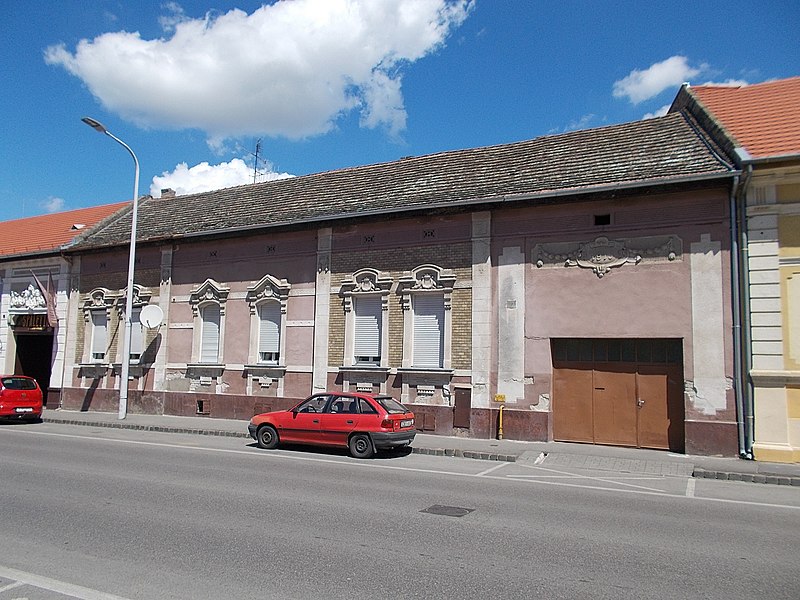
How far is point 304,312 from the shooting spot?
19.4 m

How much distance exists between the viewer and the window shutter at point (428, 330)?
17.3 m

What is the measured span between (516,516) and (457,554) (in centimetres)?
204

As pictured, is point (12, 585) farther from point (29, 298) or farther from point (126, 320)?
point (29, 298)

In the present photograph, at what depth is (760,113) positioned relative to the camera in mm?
16109

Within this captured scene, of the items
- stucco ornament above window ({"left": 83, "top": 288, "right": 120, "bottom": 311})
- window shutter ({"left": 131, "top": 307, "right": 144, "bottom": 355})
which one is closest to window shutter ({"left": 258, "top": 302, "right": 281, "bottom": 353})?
window shutter ({"left": 131, "top": 307, "right": 144, "bottom": 355})

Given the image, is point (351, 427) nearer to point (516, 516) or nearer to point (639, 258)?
point (516, 516)

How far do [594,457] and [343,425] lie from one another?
18.2 feet

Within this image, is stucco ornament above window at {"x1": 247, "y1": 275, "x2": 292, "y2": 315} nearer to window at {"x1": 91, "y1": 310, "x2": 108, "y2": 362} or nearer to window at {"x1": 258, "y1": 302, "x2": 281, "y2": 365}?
window at {"x1": 258, "y1": 302, "x2": 281, "y2": 365}

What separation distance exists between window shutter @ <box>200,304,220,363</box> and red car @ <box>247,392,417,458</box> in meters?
7.05

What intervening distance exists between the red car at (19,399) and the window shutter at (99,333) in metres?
3.62

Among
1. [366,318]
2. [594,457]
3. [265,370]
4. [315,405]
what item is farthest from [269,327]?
[594,457]

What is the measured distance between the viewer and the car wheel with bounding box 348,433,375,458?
13234 mm

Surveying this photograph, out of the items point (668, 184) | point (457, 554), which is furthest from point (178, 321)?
point (457, 554)

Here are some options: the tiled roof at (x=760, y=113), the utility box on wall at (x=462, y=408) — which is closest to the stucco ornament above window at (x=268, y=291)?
the utility box on wall at (x=462, y=408)
